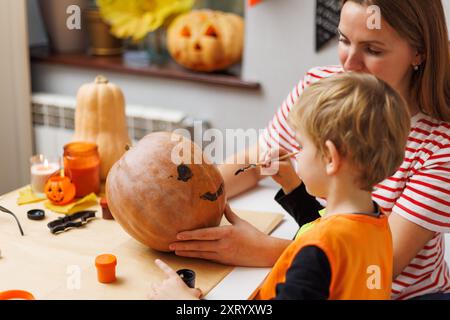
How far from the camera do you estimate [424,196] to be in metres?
1.20

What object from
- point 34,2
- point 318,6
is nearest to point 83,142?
point 318,6

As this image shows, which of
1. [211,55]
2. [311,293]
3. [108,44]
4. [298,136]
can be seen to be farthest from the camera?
[108,44]

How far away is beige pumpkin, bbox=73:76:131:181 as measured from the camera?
61.4 inches

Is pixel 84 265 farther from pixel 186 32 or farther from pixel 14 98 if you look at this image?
pixel 14 98

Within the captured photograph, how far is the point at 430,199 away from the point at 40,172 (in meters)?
0.91

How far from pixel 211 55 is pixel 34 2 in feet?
3.14

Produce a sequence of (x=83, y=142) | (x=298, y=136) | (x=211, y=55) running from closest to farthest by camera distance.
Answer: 1. (x=298, y=136)
2. (x=83, y=142)
3. (x=211, y=55)

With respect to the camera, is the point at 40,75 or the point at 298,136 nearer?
the point at 298,136

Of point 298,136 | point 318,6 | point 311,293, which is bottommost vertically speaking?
point 311,293

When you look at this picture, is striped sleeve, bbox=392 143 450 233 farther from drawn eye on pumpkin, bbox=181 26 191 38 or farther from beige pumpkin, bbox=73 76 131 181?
drawn eye on pumpkin, bbox=181 26 191 38

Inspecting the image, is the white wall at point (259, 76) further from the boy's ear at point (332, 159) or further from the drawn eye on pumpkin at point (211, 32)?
the boy's ear at point (332, 159)

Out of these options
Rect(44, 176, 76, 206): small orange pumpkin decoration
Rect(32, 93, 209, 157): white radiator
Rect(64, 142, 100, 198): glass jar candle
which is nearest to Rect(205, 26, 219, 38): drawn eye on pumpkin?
Rect(32, 93, 209, 157): white radiator

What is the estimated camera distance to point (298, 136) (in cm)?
93
